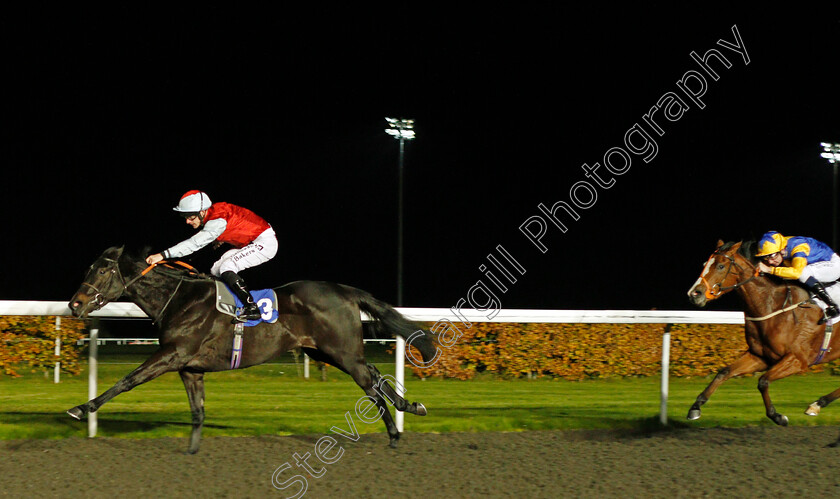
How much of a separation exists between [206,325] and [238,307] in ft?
0.75

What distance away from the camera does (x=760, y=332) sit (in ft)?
19.1

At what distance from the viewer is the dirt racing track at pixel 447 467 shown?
12.4 ft

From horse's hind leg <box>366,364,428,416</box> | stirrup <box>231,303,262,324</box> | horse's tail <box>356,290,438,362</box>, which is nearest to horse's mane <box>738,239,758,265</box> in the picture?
horse's tail <box>356,290,438,362</box>

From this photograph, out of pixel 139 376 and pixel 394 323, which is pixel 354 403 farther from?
pixel 139 376

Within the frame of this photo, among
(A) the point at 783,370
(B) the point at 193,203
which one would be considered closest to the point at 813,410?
(A) the point at 783,370

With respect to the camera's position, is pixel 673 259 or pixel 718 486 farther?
pixel 673 259

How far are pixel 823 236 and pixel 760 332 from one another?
3423 centimetres

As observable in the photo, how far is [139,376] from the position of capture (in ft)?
15.2

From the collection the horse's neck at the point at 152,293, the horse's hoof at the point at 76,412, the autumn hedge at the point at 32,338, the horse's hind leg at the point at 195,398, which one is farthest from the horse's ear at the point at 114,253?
the autumn hedge at the point at 32,338

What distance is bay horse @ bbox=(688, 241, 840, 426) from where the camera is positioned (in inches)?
226

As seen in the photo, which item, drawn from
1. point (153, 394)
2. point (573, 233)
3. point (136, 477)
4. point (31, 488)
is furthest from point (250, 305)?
point (573, 233)

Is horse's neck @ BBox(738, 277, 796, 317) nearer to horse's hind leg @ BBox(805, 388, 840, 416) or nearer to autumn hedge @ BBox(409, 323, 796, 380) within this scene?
horse's hind leg @ BBox(805, 388, 840, 416)

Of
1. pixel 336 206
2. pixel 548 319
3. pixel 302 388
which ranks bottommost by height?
pixel 302 388

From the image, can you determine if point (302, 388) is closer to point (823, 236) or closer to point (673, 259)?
point (673, 259)
